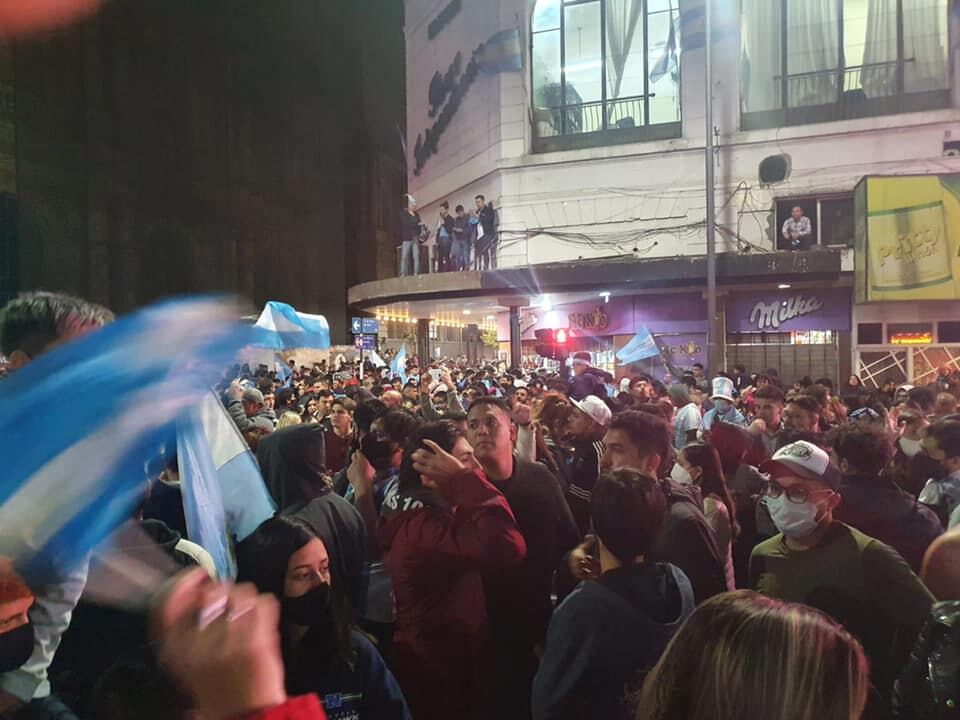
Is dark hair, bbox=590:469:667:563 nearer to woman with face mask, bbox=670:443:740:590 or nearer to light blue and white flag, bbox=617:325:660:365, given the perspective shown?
woman with face mask, bbox=670:443:740:590

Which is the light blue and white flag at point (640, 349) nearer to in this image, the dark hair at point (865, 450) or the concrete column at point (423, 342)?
the dark hair at point (865, 450)

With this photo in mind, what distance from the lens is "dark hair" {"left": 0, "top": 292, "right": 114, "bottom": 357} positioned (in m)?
2.31

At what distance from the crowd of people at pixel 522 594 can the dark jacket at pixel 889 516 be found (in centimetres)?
1

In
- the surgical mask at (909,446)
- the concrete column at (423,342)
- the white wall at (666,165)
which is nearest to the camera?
the surgical mask at (909,446)

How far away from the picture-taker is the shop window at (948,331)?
16266 mm

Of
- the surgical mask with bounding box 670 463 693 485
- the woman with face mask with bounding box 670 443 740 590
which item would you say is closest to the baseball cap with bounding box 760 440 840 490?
the woman with face mask with bounding box 670 443 740 590

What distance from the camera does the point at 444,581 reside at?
3.08 m

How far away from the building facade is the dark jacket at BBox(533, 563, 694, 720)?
14.9m

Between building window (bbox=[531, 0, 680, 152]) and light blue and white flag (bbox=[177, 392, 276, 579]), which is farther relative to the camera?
building window (bbox=[531, 0, 680, 152])

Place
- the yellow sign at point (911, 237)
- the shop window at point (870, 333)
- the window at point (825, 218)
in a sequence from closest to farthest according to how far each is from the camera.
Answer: the yellow sign at point (911, 237) < the shop window at point (870, 333) < the window at point (825, 218)

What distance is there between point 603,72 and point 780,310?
31.2 ft

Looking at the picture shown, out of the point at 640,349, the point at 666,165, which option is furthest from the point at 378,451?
the point at 666,165

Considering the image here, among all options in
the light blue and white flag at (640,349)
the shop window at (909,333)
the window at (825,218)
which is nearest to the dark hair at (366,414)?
the light blue and white flag at (640,349)

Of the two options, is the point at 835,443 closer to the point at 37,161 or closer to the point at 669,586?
the point at 669,586
